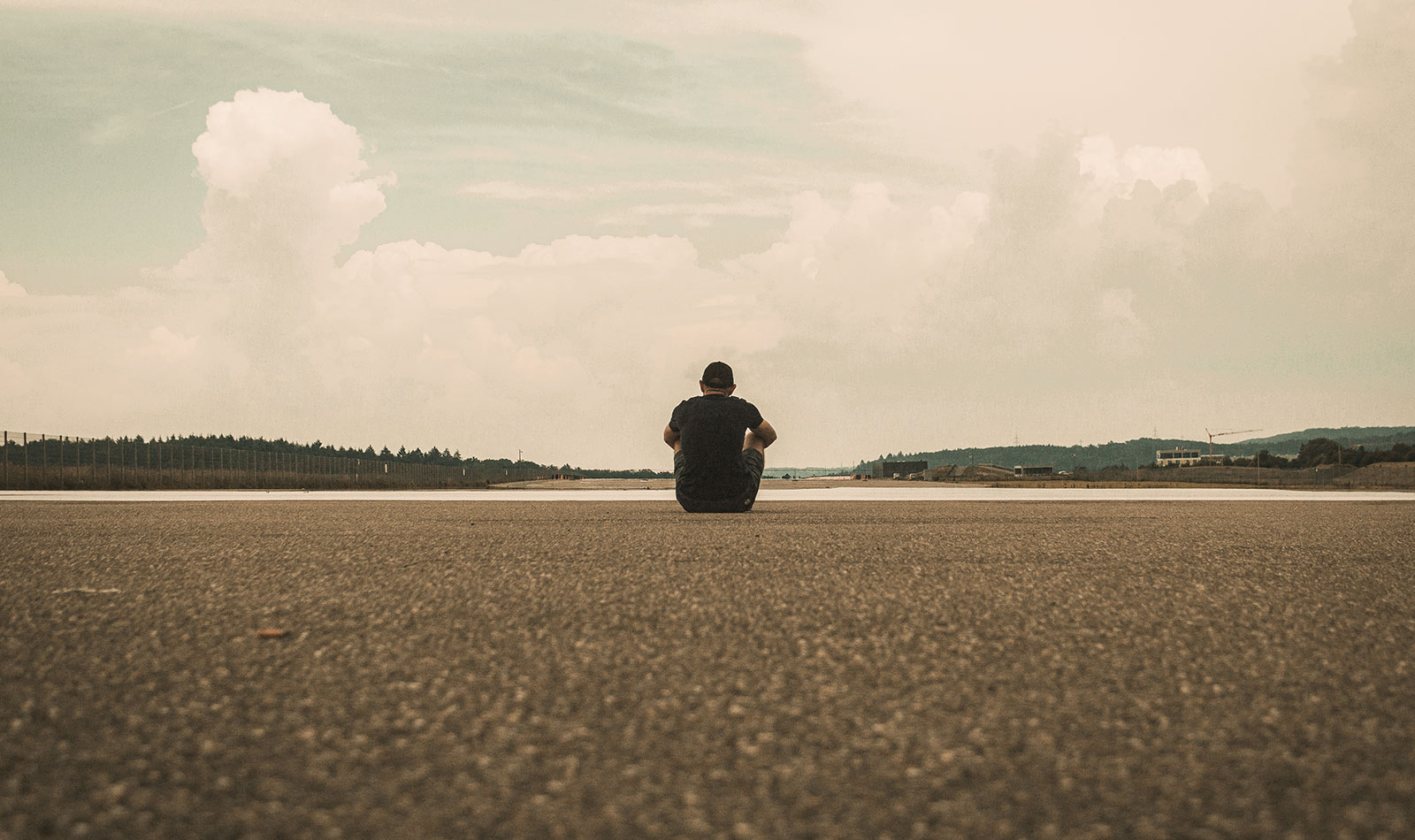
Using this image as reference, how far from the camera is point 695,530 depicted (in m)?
8.11

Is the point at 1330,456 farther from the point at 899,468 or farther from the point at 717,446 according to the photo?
the point at 717,446

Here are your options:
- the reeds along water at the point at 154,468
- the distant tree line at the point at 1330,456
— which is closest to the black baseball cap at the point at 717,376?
the reeds along water at the point at 154,468

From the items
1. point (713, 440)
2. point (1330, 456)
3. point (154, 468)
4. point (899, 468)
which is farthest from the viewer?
point (1330, 456)

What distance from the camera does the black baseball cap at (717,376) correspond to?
10359 mm

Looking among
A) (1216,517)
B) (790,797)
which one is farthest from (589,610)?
(1216,517)

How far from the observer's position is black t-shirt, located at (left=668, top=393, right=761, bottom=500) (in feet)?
33.2

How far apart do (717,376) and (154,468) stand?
4575cm

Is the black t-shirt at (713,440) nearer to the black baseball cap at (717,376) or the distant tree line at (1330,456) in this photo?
the black baseball cap at (717,376)

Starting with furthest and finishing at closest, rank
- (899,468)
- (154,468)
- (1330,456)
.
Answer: (1330,456) < (899,468) < (154,468)

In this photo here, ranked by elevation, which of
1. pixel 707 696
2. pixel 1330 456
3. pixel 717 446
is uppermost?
pixel 1330 456

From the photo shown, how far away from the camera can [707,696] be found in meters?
3.14

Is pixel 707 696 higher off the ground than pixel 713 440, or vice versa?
pixel 713 440

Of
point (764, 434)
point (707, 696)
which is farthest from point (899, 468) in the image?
point (707, 696)

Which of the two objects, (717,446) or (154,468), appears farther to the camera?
(154,468)
